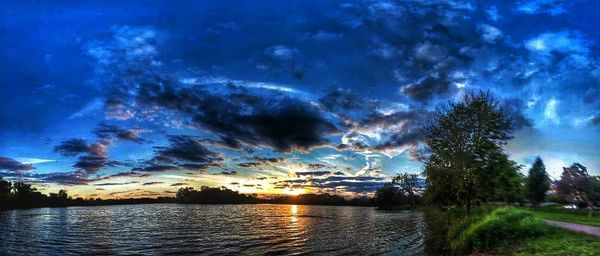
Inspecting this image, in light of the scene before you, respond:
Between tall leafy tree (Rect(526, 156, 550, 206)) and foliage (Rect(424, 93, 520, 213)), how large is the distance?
8275 cm

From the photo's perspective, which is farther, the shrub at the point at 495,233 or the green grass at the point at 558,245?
the shrub at the point at 495,233

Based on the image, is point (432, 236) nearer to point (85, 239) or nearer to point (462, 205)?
point (462, 205)

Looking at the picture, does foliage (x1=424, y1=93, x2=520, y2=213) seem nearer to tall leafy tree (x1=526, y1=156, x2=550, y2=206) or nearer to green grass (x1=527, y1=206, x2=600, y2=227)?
green grass (x1=527, y1=206, x2=600, y2=227)

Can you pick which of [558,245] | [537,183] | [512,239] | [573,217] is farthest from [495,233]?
[537,183]

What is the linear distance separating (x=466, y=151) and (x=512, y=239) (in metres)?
12.2

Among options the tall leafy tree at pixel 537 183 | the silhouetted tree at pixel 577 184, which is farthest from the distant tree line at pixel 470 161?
the tall leafy tree at pixel 537 183

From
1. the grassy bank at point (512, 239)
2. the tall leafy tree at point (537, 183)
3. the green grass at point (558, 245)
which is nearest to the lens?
the green grass at point (558, 245)

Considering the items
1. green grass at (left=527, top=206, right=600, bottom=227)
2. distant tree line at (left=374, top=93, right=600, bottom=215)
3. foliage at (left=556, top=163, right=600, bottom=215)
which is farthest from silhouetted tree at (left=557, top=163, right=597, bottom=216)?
distant tree line at (left=374, top=93, right=600, bottom=215)

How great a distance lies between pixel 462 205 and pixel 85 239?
43396 mm

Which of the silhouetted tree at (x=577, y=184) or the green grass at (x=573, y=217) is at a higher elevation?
the silhouetted tree at (x=577, y=184)

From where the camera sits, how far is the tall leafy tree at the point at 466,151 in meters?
37.8

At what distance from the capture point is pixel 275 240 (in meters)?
48.5

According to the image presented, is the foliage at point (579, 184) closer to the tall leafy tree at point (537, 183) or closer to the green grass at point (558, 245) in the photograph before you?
the tall leafy tree at point (537, 183)

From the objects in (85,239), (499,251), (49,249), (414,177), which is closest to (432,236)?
(499,251)
